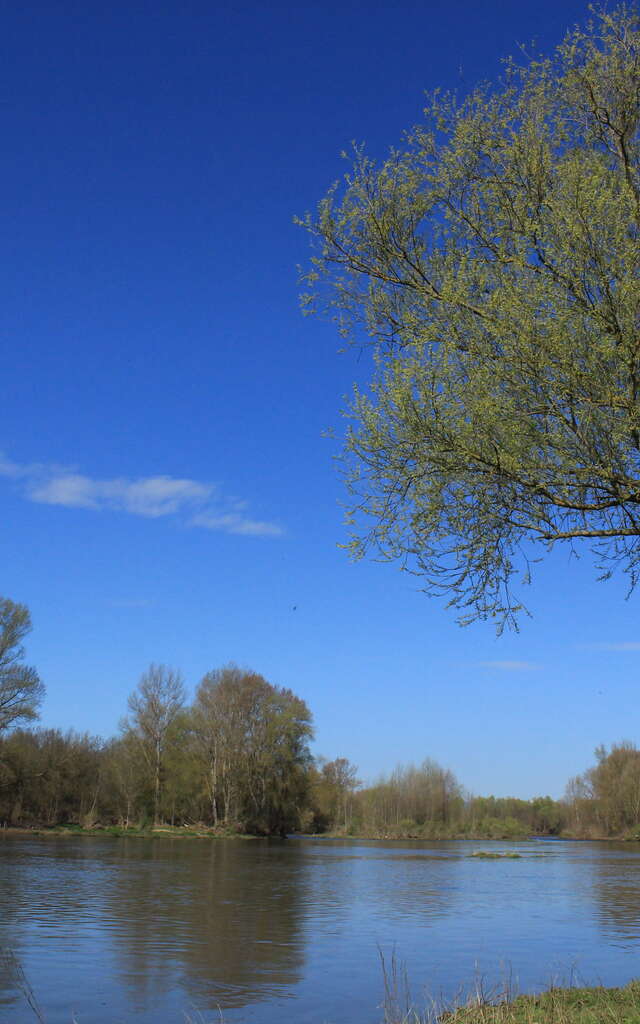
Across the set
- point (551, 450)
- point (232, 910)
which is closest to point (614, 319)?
point (551, 450)

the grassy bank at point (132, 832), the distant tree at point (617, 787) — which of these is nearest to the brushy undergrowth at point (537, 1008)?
the grassy bank at point (132, 832)

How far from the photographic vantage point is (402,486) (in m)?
9.52

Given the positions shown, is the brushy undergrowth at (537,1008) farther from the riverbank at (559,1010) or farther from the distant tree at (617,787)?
the distant tree at (617,787)

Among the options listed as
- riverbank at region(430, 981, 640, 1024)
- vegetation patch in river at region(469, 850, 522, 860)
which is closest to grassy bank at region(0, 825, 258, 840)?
vegetation patch in river at region(469, 850, 522, 860)

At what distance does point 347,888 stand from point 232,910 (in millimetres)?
8874

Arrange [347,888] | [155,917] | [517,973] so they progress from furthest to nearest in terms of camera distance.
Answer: [347,888] → [155,917] → [517,973]

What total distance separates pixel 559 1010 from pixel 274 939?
9.76 metres

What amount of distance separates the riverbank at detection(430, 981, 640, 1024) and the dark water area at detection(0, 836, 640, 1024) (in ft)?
6.22

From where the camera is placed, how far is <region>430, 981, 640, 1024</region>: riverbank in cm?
784

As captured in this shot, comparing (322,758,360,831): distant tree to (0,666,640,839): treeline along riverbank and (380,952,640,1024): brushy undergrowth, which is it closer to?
(0,666,640,839): treeline along riverbank

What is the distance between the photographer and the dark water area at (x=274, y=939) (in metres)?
11.3

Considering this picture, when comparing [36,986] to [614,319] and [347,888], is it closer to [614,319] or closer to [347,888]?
[614,319]

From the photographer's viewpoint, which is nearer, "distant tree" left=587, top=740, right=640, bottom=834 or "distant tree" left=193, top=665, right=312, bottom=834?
"distant tree" left=193, top=665, right=312, bottom=834

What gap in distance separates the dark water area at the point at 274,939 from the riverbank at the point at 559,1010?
6.22ft
